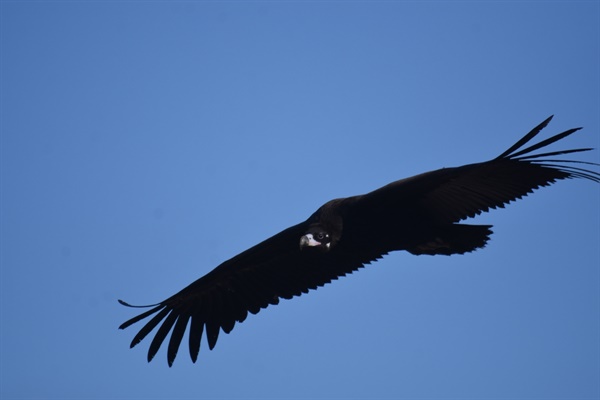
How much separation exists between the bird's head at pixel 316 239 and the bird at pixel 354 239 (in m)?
0.01

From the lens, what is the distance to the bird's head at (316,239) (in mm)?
10312

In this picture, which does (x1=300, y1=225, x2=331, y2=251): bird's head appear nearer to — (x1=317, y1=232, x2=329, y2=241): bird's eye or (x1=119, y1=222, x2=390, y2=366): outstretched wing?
(x1=317, y1=232, x2=329, y2=241): bird's eye

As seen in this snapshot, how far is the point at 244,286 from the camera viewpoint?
1162 cm

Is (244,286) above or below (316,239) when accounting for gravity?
above

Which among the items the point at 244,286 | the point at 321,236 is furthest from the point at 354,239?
the point at 244,286

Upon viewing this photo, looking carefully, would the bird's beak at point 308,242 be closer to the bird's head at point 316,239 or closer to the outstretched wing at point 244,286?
the bird's head at point 316,239

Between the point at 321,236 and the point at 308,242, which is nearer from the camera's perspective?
the point at 308,242

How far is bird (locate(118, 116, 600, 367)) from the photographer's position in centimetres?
966

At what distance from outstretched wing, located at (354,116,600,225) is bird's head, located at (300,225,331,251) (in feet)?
1.32

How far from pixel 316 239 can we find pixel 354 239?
0.56 meters

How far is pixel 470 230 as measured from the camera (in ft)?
33.7

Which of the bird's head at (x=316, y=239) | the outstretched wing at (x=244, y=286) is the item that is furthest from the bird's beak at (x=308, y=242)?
the outstretched wing at (x=244, y=286)

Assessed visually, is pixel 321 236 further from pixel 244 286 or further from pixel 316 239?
pixel 244 286

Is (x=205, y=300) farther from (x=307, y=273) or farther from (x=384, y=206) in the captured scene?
(x=384, y=206)
